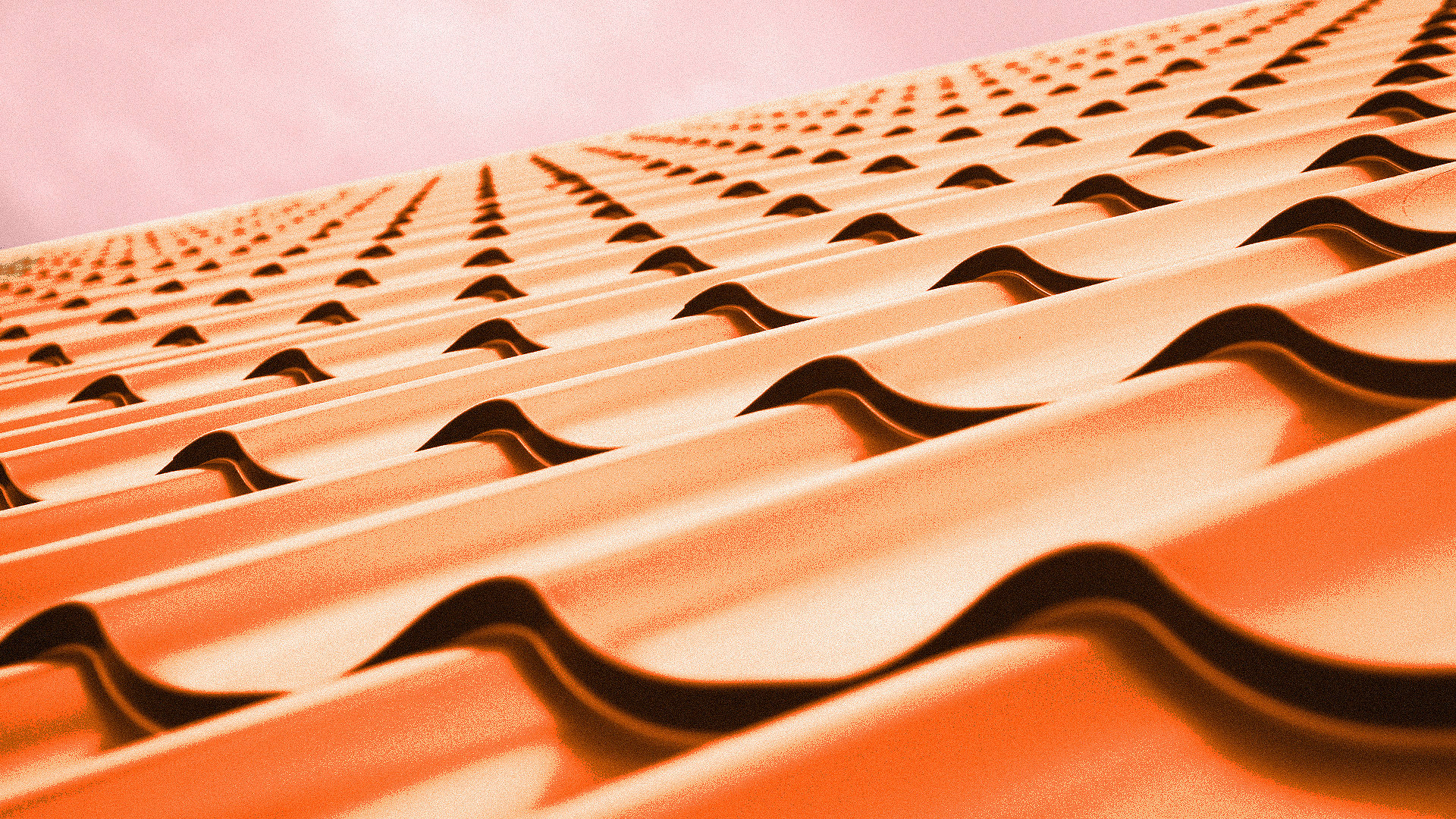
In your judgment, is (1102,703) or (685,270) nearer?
(1102,703)

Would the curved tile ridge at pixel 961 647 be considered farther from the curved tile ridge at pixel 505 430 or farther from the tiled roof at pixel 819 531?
the curved tile ridge at pixel 505 430

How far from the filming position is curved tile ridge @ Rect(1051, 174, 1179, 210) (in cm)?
216

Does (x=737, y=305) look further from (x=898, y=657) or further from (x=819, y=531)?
(x=898, y=657)

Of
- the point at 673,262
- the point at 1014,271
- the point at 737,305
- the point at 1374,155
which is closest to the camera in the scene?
the point at 1014,271

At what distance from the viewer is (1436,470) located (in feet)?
2.76

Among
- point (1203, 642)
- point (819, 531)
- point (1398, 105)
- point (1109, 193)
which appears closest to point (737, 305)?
point (1109, 193)

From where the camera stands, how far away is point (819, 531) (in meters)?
1.01

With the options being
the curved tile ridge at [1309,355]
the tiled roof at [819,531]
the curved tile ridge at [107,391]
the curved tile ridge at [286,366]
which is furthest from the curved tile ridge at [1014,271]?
the curved tile ridge at [107,391]

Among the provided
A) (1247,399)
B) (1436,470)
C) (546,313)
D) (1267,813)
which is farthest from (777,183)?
(1267,813)

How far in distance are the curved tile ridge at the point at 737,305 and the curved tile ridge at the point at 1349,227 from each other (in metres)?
0.74

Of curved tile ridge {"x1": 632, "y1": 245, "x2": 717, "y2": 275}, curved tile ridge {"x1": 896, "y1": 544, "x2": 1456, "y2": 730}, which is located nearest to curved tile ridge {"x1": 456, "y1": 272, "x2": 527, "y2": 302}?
curved tile ridge {"x1": 632, "y1": 245, "x2": 717, "y2": 275}

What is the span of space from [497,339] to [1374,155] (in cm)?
171

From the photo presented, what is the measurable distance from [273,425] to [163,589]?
589 millimetres

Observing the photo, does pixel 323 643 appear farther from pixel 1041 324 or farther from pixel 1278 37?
pixel 1278 37
